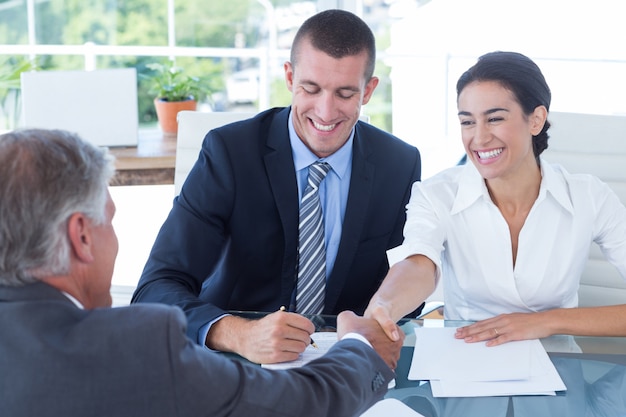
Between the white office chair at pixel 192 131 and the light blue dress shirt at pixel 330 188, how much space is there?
39 cm

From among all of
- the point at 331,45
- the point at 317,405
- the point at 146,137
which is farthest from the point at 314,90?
the point at 146,137

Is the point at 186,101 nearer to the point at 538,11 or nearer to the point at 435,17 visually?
the point at 435,17

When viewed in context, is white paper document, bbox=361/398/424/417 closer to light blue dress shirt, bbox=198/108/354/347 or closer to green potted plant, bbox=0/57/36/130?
light blue dress shirt, bbox=198/108/354/347

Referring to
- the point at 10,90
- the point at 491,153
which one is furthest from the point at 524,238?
the point at 10,90

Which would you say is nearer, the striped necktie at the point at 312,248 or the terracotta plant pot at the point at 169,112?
the striped necktie at the point at 312,248

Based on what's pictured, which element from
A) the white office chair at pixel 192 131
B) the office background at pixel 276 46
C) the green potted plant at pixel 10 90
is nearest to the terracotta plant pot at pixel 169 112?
the white office chair at pixel 192 131

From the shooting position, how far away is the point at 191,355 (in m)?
→ 1.20

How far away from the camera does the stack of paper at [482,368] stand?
1626 mm

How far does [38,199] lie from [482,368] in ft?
3.04

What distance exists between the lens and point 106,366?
114cm

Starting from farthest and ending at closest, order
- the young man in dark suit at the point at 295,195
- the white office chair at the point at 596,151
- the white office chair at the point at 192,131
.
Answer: the white office chair at the point at 192,131 → the white office chair at the point at 596,151 → the young man in dark suit at the point at 295,195

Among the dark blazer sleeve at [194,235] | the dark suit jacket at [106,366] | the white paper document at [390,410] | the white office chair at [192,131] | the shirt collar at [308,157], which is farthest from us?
the white office chair at [192,131]

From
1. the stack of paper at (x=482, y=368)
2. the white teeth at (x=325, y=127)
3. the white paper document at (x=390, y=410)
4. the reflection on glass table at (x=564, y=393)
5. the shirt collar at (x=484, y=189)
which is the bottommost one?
the white paper document at (x=390, y=410)

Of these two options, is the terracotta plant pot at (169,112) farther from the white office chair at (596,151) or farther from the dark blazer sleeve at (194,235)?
the white office chair at (596,151)
